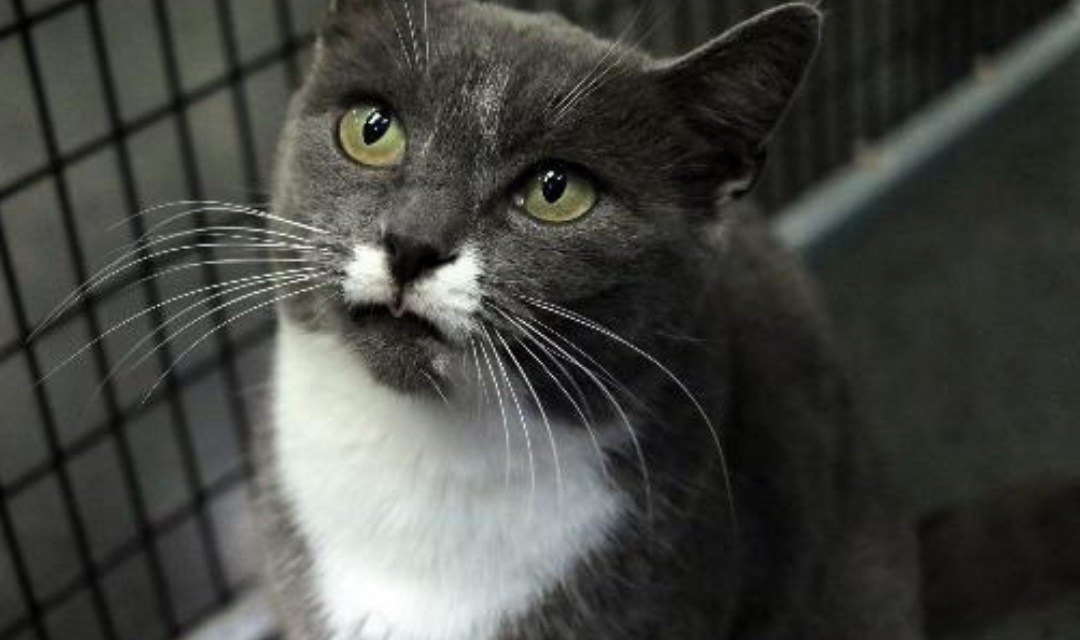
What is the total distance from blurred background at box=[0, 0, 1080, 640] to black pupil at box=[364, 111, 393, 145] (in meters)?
0.10

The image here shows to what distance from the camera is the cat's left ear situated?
0.89 meters

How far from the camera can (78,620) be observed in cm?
140

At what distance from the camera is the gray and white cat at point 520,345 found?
35.0 inches

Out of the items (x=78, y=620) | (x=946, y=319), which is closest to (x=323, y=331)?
(x=78, y=620)

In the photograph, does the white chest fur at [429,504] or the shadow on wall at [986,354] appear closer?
the white chest fur at [429,504]

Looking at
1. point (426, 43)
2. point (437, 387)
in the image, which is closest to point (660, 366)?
point (437, 387)

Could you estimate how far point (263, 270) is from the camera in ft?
4.76

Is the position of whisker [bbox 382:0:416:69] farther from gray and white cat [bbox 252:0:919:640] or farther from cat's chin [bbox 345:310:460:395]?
cat's chin [bbox 345:310:460:395]

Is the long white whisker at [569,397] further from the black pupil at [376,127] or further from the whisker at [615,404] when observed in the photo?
the black pupil at [376,127]

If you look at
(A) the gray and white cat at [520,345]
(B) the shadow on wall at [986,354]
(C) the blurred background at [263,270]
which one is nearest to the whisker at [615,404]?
(A) the gray and white cat at [520,345]

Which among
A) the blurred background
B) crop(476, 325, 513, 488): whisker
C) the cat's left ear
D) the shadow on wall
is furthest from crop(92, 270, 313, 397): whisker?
the shadow on wall

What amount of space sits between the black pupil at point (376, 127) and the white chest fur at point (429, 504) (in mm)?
134

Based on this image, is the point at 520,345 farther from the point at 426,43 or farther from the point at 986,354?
the point at 986,354

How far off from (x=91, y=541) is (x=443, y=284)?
75cm
